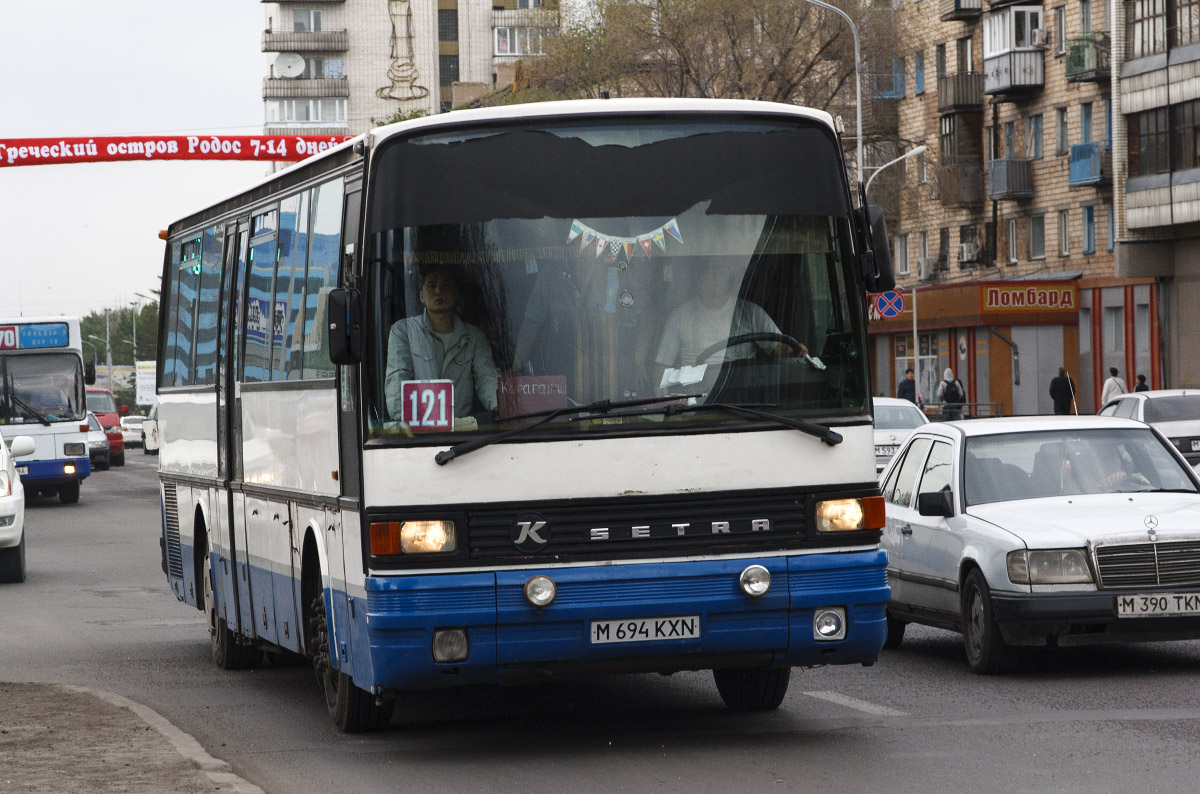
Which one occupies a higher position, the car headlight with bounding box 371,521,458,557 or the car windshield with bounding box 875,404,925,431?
the car headlight with bounding box 371,521,458,557

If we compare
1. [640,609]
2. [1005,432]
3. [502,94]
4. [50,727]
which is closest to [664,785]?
[640,609]

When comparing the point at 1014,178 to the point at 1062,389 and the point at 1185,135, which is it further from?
the point at 1185,135

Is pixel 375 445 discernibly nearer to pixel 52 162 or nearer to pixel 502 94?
pixel 52 162

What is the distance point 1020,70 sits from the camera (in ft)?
198

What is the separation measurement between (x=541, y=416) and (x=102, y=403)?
58705 millimetres

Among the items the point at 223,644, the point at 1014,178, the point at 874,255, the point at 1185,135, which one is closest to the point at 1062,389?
the point at 1185,135

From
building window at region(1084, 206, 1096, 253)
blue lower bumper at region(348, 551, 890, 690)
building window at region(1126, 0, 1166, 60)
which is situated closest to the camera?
blue lower bumper at region(348, 551, 890, 690)

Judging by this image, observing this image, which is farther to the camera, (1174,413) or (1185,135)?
(1185,135)

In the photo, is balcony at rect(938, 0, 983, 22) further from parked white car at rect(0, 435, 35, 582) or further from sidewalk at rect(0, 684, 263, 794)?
sidewalk at rect(0, 684, 263, 794)

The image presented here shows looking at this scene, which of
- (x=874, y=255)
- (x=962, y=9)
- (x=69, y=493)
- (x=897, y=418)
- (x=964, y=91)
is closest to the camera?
(x=874, y=255)

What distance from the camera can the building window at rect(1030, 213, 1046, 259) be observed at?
2416 inches

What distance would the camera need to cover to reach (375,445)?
8492 mm

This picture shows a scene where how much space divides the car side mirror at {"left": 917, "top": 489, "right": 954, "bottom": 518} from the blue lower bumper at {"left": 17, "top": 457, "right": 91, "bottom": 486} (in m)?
26.8

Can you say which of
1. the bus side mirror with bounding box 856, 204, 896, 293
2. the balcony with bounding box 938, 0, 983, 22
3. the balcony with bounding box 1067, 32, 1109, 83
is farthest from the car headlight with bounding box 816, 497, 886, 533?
the balcony with bounding box 938, 0, 983, 22
